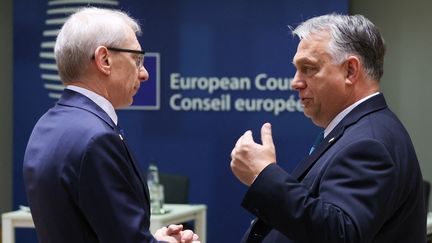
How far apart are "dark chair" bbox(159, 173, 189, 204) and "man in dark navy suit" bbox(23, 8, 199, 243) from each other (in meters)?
4.02

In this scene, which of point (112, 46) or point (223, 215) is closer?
point (112, 46)

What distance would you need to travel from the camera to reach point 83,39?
6.88ft

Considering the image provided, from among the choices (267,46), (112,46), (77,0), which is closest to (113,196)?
(112,46)

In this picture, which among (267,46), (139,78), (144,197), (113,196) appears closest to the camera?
(113,196)

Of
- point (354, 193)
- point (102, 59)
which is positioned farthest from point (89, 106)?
point (354, 193)

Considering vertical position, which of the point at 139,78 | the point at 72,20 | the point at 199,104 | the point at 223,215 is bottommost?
the point at 223,215

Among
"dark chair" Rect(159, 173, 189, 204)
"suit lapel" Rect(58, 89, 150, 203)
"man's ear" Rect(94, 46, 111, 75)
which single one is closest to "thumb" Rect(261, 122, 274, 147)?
"suit lapel" Rect(58, 89, 150, 203)

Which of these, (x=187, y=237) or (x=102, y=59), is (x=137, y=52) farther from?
(x=187, y=237)

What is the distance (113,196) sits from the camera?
1903 millimetres

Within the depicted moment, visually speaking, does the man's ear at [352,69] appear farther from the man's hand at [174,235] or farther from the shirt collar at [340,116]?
the man's hand at [174,235]

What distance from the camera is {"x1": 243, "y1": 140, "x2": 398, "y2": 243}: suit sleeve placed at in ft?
6.28

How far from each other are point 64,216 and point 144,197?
0.72 feet

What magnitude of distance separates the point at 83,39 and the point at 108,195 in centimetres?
46

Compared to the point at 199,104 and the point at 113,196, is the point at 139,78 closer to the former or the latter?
the point at 113,196
